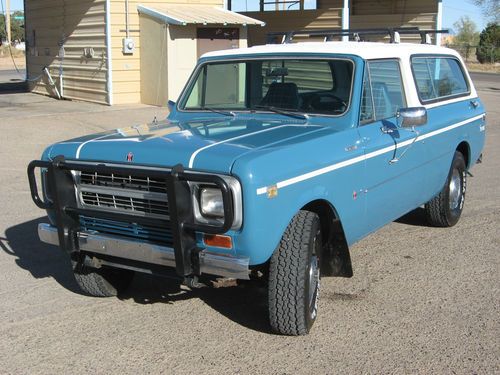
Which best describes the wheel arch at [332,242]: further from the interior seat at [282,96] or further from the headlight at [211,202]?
the interior seat at [282,96]

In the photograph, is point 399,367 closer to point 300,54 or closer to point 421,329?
point 421,329

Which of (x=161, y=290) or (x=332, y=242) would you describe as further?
(x=161, y=290)

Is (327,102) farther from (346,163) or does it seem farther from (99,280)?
(99,280)

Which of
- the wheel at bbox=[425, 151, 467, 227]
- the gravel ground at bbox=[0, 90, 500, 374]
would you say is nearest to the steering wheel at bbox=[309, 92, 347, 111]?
the gravel ground at bbox=[0, 90, 500, 374]

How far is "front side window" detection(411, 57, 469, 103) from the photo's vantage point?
19.3 feet

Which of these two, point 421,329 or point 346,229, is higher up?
point 346,229

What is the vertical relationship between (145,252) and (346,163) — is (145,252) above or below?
below

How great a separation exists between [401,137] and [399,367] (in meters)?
2.11

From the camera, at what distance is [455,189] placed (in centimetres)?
681

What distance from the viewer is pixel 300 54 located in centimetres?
521

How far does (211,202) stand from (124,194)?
62 cm

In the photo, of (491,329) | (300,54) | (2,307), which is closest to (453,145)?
(300,54)

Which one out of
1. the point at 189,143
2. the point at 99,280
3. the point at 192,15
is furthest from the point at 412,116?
the point at 192,15

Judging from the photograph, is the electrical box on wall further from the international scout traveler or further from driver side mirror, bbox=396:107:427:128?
driver side mirror, bbox=396:107:427:128
